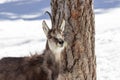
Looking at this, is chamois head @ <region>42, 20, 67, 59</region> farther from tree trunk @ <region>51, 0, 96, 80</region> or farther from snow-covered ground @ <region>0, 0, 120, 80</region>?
snow-covered ground @ <region>0, 0, 120, 80</region>

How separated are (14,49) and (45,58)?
6184 millimetres

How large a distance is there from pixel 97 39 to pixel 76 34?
6.30 metres

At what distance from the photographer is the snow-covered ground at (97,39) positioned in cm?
918

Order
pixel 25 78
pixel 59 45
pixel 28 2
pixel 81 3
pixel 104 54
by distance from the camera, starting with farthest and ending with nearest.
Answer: pixel 28 2 < pixel 104 54 < pixel 81 3 < pixel 25 78 < pixel 59 45

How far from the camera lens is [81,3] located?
5199mm

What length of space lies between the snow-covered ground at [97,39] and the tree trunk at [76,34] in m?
2.90

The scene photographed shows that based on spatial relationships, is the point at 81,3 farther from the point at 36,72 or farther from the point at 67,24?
the point at 36,72

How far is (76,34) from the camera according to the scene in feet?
17.2

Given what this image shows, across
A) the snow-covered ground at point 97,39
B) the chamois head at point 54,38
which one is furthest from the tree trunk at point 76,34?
the snow-covered ground at point 97,39

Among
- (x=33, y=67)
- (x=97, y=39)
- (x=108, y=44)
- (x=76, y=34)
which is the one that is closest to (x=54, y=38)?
(x=33, y=67)

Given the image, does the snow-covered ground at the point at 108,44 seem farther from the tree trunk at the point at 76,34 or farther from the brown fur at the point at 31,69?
the brown fur at the point at 31,69

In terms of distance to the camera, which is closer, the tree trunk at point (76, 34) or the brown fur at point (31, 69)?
the brown fur at point (31, 69)

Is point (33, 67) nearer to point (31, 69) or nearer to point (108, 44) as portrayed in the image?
point (31, 69)

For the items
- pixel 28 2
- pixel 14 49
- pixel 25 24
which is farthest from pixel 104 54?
pixel 28 2
